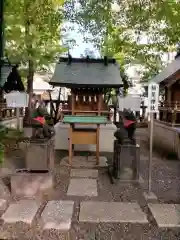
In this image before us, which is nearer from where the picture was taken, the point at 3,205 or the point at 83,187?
the point at 3,205

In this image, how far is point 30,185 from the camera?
18.1ft

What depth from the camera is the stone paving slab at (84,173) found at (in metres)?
7.04

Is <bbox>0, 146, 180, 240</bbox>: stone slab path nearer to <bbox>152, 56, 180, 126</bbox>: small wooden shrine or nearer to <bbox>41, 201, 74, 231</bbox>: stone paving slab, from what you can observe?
<bbox>41, 201, 74, 231</bbox>: stone paving slab

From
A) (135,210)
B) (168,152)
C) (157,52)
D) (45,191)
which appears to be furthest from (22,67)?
(135,210)

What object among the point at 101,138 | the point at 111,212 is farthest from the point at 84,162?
the point at 111,212

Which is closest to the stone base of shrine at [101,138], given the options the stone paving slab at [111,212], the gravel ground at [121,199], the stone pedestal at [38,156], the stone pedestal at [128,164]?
the gravel ground at [121,199]

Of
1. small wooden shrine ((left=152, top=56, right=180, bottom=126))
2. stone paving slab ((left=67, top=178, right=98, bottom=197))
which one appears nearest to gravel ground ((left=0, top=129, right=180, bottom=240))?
stone paving slab ((left=67, top=178, right=98, bottom=197))

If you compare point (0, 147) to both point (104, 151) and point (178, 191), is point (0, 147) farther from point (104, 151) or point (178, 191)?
point (104, 151)

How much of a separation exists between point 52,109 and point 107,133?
26.7 ft

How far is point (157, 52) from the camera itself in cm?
1695

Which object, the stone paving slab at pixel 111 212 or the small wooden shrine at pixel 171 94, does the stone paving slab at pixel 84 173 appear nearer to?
the stone paving slab at pixel 111 212

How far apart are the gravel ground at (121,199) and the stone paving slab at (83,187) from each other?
117 millimetres

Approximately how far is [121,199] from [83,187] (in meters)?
1.02

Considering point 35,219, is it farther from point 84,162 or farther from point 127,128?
point 84,162
